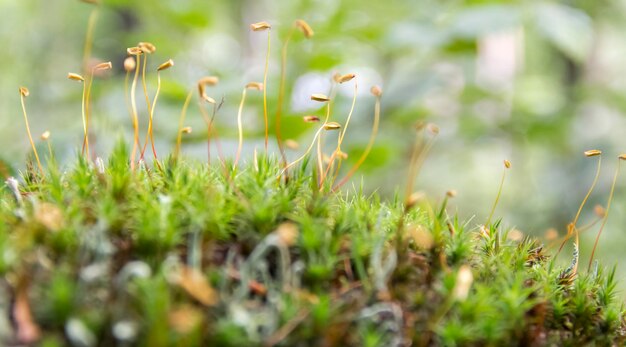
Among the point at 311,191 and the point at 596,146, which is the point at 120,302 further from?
the point at 596,146

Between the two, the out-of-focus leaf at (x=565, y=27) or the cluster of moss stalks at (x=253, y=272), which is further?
the out-of-focus leaf at (x=565, y=27)

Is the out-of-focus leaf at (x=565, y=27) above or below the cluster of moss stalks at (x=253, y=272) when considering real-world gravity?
above

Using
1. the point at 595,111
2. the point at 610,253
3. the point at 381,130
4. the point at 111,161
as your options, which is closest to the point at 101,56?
the point at 381,130


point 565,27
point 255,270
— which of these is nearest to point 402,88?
point 565,27

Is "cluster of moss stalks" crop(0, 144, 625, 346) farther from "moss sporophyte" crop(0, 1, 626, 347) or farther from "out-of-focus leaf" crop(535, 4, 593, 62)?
"out-of-focus leaf" crop(535, 4, 593, 62)

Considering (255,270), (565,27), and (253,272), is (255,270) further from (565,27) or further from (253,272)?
(565,27)

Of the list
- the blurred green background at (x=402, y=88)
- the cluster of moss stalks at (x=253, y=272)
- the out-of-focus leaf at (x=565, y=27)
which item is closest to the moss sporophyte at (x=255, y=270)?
the cluster of moss stalks at (x=253, y=272)

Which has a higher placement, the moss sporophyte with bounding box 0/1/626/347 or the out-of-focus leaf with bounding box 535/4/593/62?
the out-of-focus leaf with bounding box 535/4/593/62

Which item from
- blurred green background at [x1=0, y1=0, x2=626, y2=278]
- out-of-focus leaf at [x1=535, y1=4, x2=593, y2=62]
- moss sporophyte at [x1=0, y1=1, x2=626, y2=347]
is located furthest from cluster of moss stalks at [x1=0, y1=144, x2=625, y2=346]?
out-of-focus leaf at [x1=535, y1=4, x2=593, y2=62]

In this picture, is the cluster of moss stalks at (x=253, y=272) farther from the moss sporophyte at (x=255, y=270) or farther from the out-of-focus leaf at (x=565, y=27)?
the out-of-focus leaf at (x=565, y=27)
